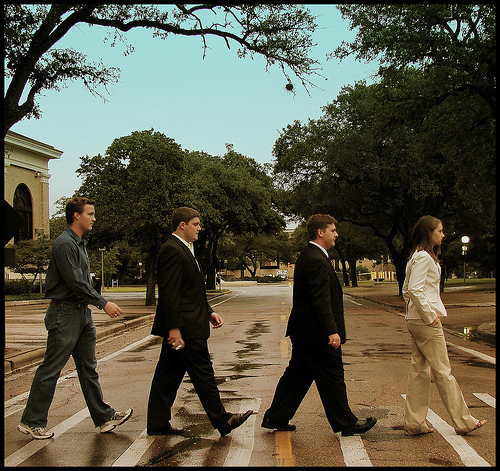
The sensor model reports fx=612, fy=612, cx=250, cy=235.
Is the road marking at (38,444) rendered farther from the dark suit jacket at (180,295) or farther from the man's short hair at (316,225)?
the man's short hair at (316,225)

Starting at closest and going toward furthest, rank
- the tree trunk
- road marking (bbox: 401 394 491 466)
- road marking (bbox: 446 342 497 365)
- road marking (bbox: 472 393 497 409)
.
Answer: road marking (bbox: 401 394 491 466) → road marking (bbox: 472 393 497 409) → road marking (bbox: 446 342 497 365) → the tree trunk

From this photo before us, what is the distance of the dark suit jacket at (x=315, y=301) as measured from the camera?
5.18 m

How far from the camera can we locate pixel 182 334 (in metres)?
5.24

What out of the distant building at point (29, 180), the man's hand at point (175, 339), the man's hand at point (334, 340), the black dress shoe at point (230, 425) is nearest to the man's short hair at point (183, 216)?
the man's hand at point (175, 339)

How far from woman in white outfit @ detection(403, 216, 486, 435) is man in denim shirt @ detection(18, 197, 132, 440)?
2606mm

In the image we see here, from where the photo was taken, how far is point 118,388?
8.02 metres

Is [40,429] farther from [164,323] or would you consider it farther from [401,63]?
[401,63]

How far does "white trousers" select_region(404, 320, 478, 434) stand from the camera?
207 inches

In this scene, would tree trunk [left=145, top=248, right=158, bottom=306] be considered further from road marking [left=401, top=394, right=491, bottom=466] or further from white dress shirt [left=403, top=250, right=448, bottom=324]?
white dress shirt [left=403, top=250, right=448, bottom=324]

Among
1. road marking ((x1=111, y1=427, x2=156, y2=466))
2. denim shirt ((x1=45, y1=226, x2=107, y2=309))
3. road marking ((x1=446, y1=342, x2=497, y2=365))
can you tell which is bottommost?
road marking ((x1=446, y1=342, x2=497, y2=365))

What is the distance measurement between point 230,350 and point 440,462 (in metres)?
7.47

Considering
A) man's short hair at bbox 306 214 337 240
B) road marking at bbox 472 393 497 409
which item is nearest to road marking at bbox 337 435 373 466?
man's short hair at bbox 306 214 337 240

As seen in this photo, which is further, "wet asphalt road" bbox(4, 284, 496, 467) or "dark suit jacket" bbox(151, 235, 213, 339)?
"dark suit jacket" bbox(151, 235, 213, 339)

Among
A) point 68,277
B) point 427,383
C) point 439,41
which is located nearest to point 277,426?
point 427,383
